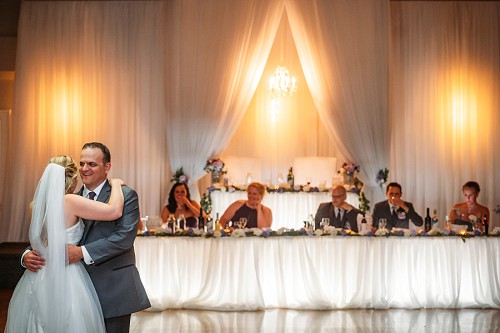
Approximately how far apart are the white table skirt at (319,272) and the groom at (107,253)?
3.07 m

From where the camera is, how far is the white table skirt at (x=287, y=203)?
9602 mm

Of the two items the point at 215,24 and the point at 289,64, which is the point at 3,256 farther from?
the point at 289,64

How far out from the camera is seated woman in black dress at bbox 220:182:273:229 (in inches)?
315

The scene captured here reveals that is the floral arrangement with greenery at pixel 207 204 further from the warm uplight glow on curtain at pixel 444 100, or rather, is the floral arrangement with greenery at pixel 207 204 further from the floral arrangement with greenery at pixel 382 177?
the warm uplight glow on curtain at pixel 444 100

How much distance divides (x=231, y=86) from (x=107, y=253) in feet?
19.9

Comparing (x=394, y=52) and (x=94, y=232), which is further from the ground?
(x=394, y=52)

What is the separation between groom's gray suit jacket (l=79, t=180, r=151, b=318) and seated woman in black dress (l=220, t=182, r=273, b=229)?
174 inches

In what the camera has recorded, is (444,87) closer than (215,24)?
No

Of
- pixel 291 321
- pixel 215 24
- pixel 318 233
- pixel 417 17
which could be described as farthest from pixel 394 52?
pixel 291 321

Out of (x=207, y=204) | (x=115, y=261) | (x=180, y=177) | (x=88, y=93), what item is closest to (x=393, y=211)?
(x=207, y=204)

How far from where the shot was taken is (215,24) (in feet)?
30.5

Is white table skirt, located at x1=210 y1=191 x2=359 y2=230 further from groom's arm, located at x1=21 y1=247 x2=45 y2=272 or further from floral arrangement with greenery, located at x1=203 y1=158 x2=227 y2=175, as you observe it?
groom's arm, located at x1=21 y1=247 x2=45 y2=272

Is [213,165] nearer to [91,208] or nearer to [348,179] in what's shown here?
[348,179]

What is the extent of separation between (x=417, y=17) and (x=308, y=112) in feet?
6.62
